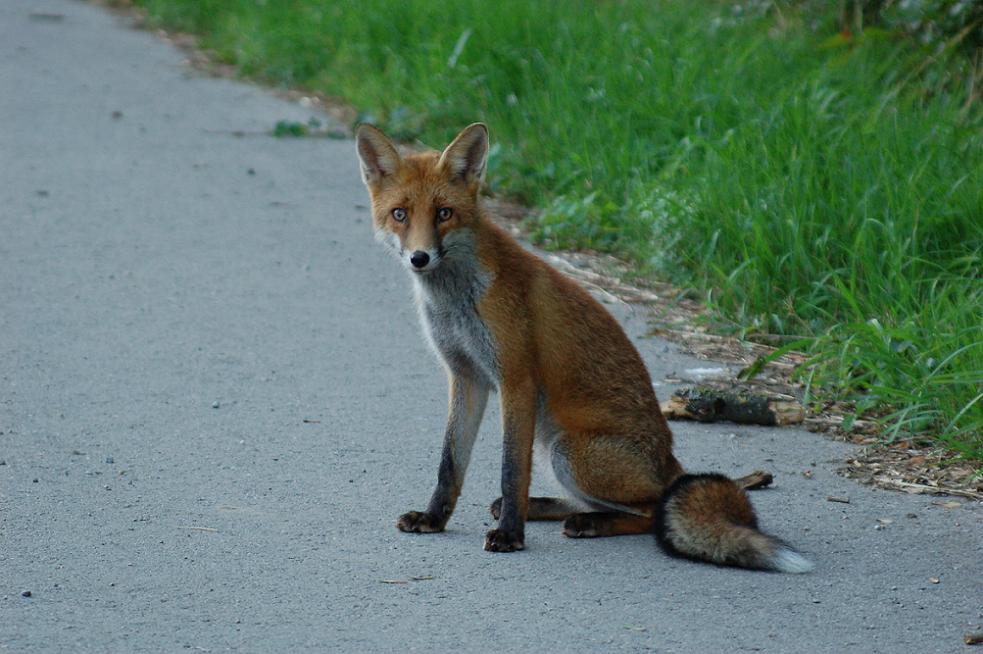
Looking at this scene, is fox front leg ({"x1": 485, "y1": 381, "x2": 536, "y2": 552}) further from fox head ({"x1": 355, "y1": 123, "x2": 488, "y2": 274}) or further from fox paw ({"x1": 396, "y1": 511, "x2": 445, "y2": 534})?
fox head ({"x1": 355, "y1": 123, "x2": 488, "y2": 274})

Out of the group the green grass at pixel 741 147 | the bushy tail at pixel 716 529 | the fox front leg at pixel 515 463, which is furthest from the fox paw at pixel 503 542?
the green grass at pixel 741 147

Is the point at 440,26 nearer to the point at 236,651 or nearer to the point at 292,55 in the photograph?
the point at 292,55

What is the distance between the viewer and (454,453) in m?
5.12

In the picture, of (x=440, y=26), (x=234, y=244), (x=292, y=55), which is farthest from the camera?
(x=292, y=55)

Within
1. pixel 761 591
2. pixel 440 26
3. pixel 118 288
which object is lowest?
pixel 118 288

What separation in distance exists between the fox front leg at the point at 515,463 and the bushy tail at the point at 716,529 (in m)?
0.49

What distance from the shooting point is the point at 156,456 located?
5648 millimetres

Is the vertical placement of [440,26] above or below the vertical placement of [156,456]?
above

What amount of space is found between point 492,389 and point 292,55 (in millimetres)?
9415

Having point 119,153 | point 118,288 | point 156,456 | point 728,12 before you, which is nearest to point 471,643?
point 156,456

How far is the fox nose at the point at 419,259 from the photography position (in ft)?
15.9

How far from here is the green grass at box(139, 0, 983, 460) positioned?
643 cm

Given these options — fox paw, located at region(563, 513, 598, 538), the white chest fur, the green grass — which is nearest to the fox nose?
the white chest fur

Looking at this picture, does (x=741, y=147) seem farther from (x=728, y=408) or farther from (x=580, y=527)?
(x=580, y=527)
